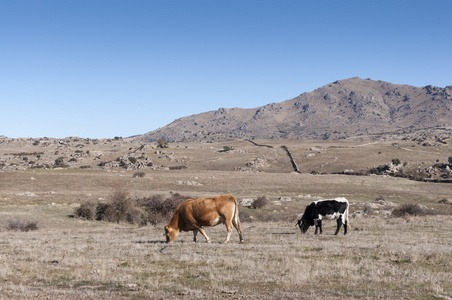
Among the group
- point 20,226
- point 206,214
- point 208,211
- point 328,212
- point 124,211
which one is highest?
point 208,211

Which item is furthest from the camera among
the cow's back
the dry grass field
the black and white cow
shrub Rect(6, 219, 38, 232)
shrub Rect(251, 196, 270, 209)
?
shrub Rect(251, 196, 270, 209)

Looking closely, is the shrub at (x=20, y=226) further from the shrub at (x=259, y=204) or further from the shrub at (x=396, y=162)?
the shrub at (x=396, y=162)

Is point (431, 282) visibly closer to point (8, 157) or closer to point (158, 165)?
point (158, 165)

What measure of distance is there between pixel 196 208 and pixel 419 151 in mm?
125752

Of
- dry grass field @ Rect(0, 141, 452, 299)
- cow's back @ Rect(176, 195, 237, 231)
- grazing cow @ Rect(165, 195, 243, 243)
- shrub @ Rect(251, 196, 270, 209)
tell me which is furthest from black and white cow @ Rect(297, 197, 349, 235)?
shrub @ Rect(251, 196, 270, 209)

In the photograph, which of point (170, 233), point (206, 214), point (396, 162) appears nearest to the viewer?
point (206, 214)

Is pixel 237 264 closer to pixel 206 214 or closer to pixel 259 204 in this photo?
pixel 206 214

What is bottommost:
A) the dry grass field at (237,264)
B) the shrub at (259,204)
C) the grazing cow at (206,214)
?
the shrub at (259,204)

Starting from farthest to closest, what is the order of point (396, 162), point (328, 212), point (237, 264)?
Answer: 1. point (396, 162)
2. point (328, 212)
3. point (237, 264)

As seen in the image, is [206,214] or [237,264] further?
[206,214]

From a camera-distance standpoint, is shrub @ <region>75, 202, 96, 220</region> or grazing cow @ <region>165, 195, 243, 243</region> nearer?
grazing cow @ <region>165, 195, 243, 243</region>

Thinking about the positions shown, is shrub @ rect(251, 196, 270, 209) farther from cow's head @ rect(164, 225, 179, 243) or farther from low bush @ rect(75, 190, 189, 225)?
cow's head @ rect(164, 225, 179, 243)

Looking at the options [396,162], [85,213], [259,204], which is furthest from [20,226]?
[396,162]

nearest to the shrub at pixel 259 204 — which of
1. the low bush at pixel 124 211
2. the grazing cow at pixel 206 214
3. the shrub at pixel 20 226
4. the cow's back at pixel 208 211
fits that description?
the low bush at pixel 124 211
